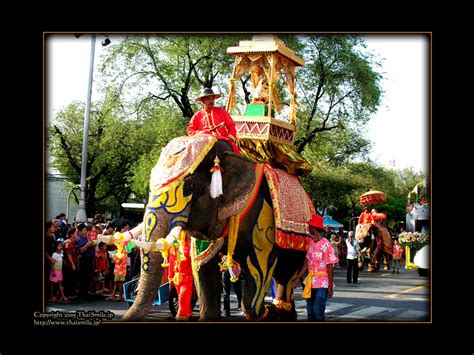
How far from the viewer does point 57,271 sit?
11.3 metres

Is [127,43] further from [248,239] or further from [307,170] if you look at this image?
[248,239]

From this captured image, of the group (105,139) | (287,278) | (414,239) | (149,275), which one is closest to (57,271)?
(287,278)

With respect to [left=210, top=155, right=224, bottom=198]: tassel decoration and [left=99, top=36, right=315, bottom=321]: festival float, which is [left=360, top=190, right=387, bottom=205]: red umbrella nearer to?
[left=99, top=36, right=315, bottom=321]: festival float

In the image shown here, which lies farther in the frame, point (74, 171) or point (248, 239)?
point (74, 171)

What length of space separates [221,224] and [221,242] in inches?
10.9

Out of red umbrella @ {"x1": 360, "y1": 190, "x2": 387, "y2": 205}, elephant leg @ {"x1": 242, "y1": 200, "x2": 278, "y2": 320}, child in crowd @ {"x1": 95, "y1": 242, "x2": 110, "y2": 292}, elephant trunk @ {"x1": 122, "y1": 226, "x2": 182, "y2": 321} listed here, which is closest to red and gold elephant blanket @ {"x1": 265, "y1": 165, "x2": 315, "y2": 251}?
elephant leg @ {"x1": 242, "y1": 200, "x2": 278, "y2": 320}

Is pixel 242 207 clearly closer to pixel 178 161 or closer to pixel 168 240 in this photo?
pixel 178 161

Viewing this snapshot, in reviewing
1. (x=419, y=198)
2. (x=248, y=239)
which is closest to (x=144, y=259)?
(x=248, y=239)

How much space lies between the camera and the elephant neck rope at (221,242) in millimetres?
8242

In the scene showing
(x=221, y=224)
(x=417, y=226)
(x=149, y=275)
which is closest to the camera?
(x=149, y=275)

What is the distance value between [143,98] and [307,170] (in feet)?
32.6

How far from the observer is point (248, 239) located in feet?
27.9

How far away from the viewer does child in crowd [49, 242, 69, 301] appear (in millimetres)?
11219

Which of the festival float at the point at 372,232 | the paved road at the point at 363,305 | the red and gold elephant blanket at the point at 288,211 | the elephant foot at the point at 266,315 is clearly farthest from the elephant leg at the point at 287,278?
the festival float at the point at 372,232
